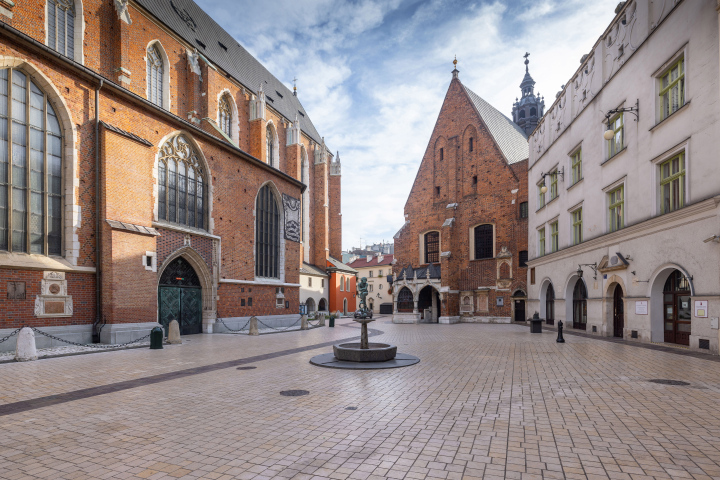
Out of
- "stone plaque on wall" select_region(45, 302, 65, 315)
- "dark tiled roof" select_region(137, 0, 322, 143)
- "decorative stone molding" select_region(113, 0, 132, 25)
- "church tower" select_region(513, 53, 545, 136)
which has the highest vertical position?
"church tower" select_region(513, 53, 545, 136)

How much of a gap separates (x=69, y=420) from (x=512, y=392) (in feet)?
22.7

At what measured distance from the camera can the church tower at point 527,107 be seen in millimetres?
54688

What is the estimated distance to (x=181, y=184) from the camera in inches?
747

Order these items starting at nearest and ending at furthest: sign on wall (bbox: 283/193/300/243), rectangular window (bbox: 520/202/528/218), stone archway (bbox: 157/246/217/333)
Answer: stone archway (bbox: 157/246/217/333), sign on wall (bbox: 283/193/300/243), rectangular window (bbox: 520/202/528/218)

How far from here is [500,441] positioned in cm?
477

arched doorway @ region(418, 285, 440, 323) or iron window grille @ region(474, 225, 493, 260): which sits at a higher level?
iron window grille @ region(474, 225, 493, 260)

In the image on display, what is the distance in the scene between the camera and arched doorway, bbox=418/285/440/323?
3306 centimetres

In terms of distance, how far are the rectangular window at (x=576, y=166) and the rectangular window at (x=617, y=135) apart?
10.5 ft

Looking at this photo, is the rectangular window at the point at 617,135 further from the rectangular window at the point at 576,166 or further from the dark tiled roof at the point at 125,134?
the dark tiled roof at the point at 125,134

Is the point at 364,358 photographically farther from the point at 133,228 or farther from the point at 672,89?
the point at 672,89

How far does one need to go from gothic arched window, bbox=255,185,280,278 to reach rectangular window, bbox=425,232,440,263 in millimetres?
14645

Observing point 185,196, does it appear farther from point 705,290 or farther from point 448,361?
point 705,290

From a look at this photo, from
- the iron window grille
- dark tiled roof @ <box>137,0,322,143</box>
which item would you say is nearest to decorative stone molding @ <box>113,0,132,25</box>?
dark tiled roof @ <box>137,0,322,143</box>

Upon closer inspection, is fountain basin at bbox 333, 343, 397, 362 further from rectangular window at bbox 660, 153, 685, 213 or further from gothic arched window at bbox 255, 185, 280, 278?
gothic arched window at bbox 255, 185, 280, 278
